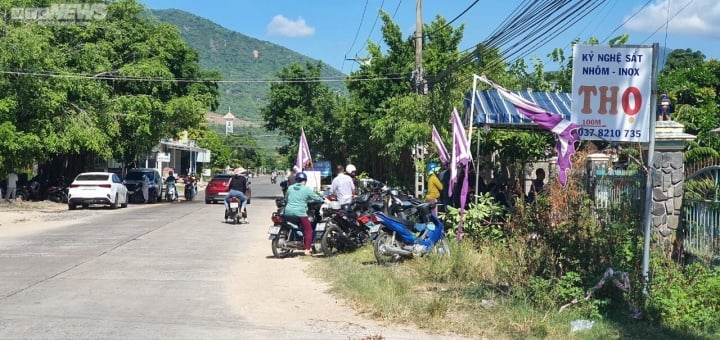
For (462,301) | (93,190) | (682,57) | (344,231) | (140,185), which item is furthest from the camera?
(682,57)

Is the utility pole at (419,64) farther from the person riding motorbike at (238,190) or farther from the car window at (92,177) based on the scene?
the car window at (92,177)

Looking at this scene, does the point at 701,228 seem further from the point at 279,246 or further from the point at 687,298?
the point at 279,246

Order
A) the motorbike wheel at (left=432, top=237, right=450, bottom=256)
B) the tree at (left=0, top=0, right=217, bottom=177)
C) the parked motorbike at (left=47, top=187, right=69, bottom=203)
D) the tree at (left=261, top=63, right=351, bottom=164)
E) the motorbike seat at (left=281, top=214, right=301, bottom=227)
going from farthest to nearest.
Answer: the tree at (left=261, top=63, right=351, bottom=164), the parked motorbike at (left=47, top=187, right=69, bottom=203), the tree at (left=0, top=0, right=217, bottom=177), the motorbike seat at (left=281, top=214, right=301, bottom=227), the motorbike wheel at (left=432, top=237, right=450, bottom=256)

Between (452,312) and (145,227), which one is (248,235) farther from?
(452,312)

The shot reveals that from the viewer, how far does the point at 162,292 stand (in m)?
10.7

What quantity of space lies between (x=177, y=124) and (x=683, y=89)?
24.8m

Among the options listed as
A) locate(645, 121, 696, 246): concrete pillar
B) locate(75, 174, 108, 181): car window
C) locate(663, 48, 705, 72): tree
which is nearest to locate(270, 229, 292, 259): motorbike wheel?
locate(645, 121, 696, 246): concrete pillar

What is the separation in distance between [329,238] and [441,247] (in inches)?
112

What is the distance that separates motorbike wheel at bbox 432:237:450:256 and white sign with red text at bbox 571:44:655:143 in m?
4.18

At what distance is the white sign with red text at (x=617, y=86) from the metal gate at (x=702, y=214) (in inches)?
78.7

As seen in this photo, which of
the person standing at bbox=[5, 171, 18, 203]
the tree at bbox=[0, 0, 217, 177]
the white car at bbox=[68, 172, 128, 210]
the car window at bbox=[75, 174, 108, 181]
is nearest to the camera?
the tree at bbox=[0, 0, 217, 177]

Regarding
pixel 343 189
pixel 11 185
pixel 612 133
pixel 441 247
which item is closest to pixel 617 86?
pixel 612 133

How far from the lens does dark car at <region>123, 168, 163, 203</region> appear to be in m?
37.2

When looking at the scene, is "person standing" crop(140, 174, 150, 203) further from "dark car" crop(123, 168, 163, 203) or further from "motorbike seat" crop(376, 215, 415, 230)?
"motorbike seat" crop(376, 215, 415, 230)
